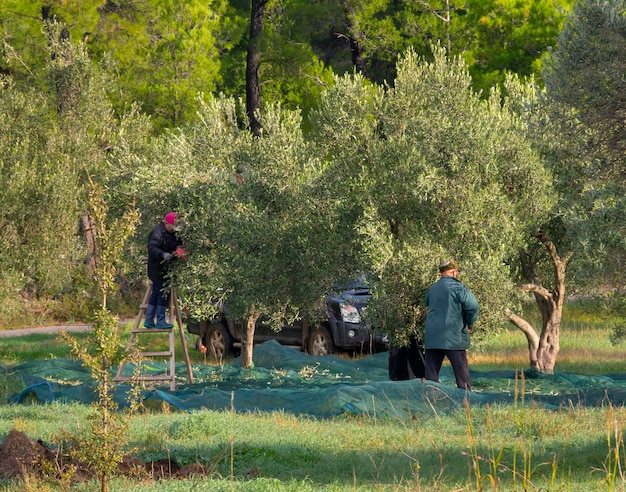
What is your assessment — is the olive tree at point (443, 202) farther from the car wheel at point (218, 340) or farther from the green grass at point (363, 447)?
the car wheel at point (218, 340)

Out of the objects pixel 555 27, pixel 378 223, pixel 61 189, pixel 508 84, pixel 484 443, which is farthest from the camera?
pixel 555 27

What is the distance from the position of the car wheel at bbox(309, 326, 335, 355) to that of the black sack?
15.4 feet

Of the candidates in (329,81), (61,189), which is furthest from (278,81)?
(61,189)

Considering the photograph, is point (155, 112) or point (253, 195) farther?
point (155, 112)

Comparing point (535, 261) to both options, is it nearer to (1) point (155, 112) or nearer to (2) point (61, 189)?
(2) point (61, 189)

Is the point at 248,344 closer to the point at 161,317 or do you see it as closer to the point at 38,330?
the point at 161,317

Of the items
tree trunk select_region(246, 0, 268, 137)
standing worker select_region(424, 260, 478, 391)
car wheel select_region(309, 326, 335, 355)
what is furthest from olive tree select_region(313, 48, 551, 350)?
tree trunk select_region(246, 0, 268, 137)

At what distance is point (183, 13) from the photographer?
3869 centimetres

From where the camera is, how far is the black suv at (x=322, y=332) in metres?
19.4

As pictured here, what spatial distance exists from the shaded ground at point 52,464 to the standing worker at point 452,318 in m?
5.26

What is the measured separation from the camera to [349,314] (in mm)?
19453

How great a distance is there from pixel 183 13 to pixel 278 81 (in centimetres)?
649

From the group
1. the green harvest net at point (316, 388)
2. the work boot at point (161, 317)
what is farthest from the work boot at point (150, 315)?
the green harvest net at point (316, 388)

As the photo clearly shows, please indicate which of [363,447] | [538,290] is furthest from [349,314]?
[363,447]
